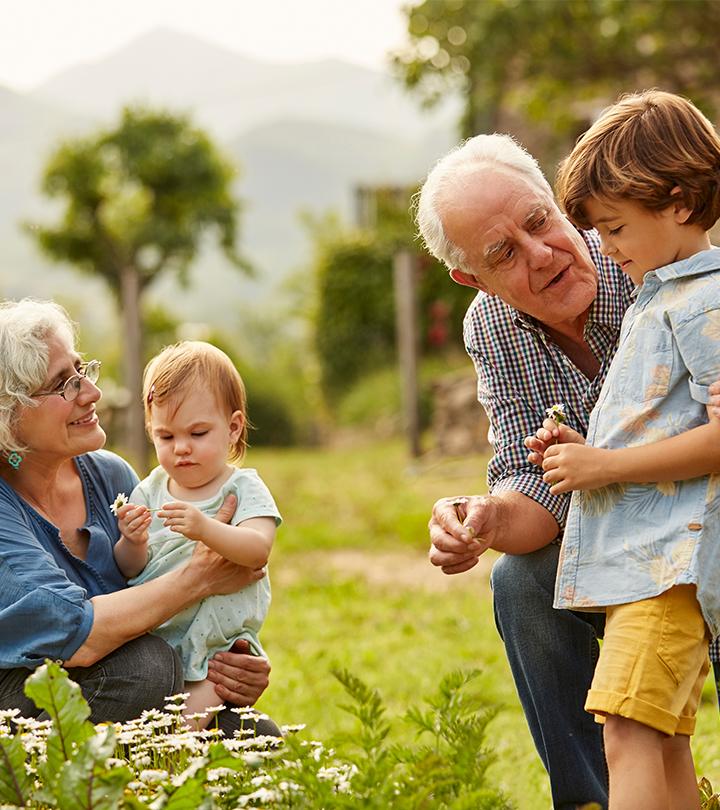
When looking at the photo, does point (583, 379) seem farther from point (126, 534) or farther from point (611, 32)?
point (611, 32)

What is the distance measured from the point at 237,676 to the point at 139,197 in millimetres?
21395

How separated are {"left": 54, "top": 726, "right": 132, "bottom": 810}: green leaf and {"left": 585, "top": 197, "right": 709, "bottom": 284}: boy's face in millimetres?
1498

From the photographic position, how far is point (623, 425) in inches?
103

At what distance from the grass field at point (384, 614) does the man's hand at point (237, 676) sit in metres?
0.36

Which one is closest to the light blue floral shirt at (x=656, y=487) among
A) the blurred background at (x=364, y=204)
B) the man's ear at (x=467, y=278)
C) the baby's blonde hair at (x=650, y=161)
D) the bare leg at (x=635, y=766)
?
the baby's blonde hair at (x=650, y=161)

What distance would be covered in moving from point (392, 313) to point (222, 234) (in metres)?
5.87

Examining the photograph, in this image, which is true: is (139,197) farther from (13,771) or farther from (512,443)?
(13,771)

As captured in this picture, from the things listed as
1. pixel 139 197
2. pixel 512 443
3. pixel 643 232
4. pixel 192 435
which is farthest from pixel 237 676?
pixel 139 197


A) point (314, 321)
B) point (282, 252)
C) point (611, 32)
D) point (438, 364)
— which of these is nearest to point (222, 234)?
point (314, 321)

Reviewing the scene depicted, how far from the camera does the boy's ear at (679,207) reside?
256 centimetres

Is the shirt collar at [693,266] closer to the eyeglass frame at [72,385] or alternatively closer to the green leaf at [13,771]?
the eyeglass frame at [72,385]

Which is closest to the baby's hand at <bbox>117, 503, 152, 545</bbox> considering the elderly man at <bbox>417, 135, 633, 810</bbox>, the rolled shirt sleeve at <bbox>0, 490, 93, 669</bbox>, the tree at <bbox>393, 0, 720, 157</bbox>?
the rolled shirt sleeve at <bbox>0, 490, 93, 669</bbox>

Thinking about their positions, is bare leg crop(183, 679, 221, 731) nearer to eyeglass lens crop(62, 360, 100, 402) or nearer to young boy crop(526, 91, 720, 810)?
eyeglass lens crop(62, 360, 100, 402)

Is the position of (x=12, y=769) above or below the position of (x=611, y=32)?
below
